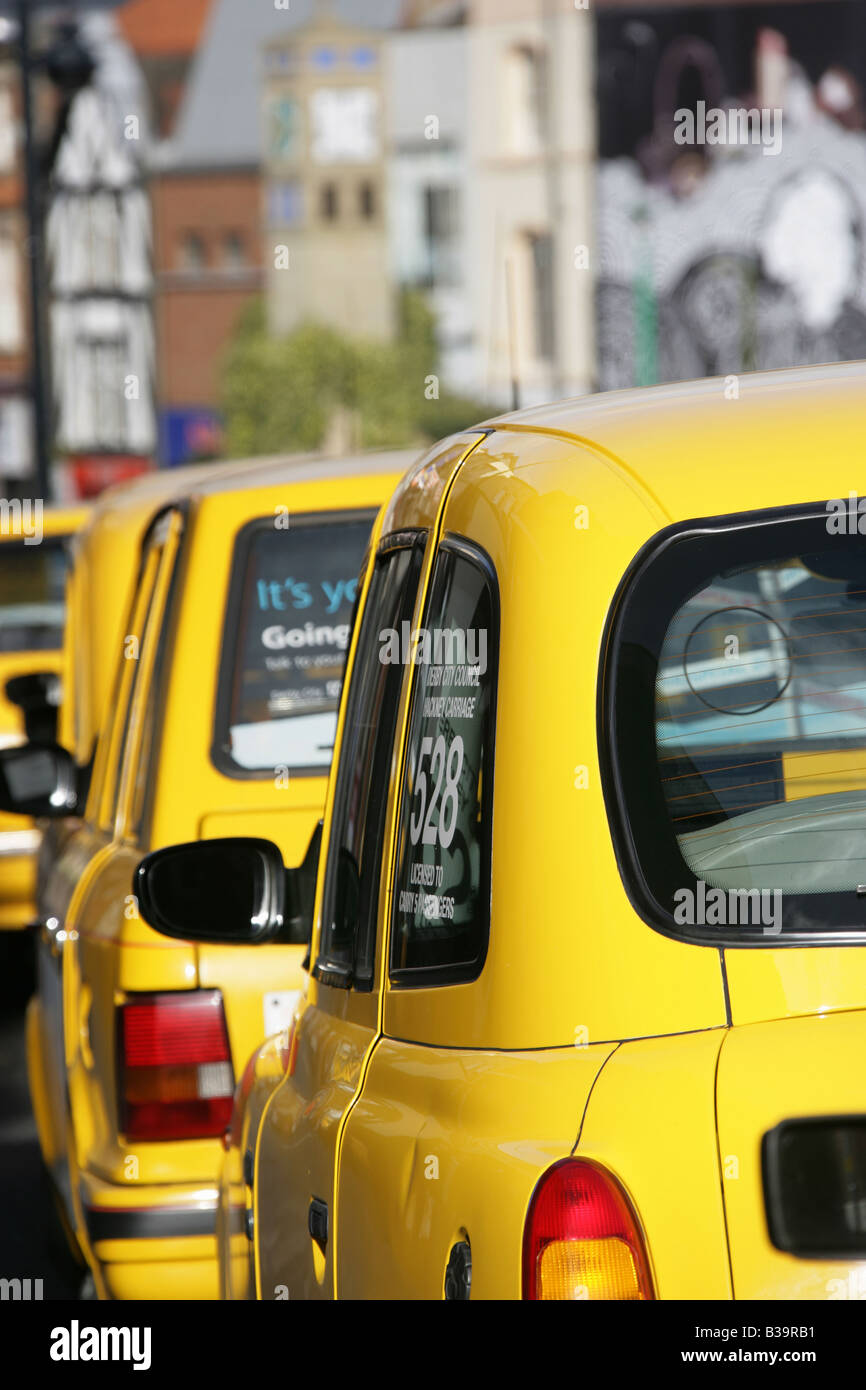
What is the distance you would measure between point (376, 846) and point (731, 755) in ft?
1.66

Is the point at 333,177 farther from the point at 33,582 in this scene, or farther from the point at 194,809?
the point at 194,809

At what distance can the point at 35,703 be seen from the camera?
705cm

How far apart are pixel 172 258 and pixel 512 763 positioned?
65.5 meters

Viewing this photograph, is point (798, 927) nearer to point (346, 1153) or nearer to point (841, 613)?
point (841, 613)

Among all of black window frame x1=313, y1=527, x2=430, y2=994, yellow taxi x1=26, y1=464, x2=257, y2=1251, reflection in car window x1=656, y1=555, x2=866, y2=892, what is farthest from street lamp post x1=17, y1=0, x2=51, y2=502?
reflection in car window x1=656, y1=555, x2=866, y2=892

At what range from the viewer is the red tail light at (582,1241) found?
1.96 m

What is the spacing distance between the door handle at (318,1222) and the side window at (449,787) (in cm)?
35

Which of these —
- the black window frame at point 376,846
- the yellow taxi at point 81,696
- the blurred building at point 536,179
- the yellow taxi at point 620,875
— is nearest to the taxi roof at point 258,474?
the yellow taxi at point 81,696

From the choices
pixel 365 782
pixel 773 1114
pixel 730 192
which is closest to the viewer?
pixel 773 1114

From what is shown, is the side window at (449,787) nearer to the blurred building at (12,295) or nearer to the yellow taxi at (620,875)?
the yellow taxi at (620,875)

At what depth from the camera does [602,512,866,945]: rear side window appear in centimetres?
209

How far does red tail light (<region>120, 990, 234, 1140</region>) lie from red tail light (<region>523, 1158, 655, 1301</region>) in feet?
7.65

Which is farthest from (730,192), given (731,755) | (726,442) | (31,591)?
(731,755)

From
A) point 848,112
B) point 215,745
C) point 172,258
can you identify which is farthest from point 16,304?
point 215,745
